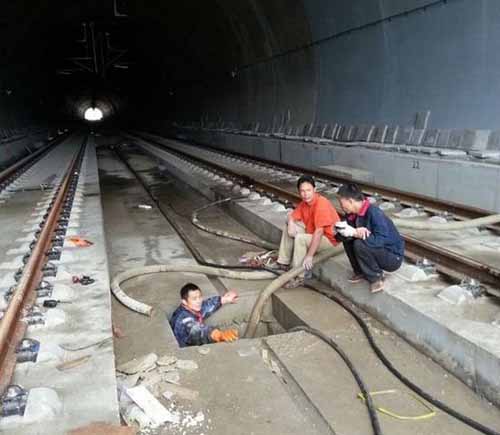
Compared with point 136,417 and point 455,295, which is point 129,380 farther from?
point 455,295

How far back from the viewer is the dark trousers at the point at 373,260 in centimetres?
463

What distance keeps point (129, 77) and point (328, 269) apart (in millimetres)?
44911

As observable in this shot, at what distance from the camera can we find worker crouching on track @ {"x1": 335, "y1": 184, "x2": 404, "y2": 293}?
4531 mm

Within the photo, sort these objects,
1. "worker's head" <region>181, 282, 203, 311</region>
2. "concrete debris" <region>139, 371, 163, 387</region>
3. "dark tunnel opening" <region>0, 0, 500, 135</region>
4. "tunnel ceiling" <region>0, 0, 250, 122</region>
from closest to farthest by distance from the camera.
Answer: "concrete debris" <region>139, 371, 163, 387</region>, "worker's head" <region>181, 282, 203, 311</region>, "dark tunnel opening" <region>0, 0, 500, 135</region>, "tunnel ceiling" <region>0, 0, 250, 122</region>

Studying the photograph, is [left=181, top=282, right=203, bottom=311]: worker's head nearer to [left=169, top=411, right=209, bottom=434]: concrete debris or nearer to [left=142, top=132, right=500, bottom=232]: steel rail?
[left=169, top=411, right=209, bottom=434]: concrete debris

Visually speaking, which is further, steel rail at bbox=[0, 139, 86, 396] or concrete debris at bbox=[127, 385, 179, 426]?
steel rail at bbox=[0, 139, 86, 396]

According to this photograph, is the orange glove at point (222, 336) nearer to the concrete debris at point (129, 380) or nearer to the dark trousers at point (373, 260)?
the concrete debris at point (129, 380)

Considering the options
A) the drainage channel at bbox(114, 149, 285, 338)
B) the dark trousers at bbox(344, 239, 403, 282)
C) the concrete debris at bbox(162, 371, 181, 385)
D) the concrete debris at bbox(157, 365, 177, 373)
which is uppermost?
the dark trousers at bbox(344, 239, 403, 282)

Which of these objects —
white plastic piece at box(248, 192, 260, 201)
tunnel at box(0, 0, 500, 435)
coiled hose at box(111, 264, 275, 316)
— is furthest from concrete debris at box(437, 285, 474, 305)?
white plastic piece at box(248, 192, 260, 201)

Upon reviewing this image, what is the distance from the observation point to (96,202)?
375 inches

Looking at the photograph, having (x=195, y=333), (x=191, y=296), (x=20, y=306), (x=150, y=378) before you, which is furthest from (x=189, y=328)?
(x=20, y=306)

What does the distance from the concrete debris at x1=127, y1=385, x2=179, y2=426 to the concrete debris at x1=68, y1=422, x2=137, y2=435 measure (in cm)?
46

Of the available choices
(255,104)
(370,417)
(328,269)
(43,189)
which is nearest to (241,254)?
(328,269)

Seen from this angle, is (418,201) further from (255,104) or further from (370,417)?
(255,104)
